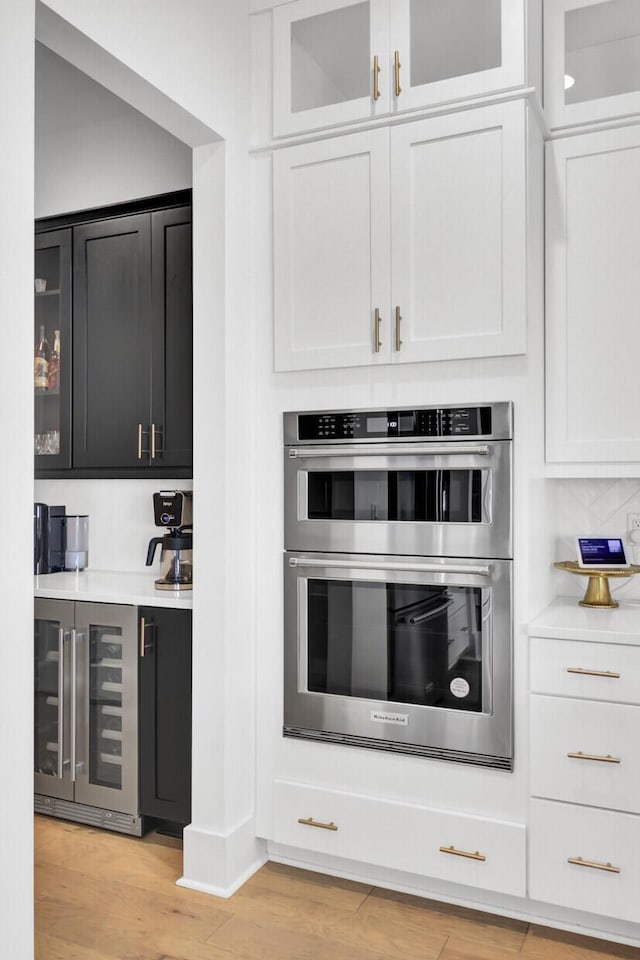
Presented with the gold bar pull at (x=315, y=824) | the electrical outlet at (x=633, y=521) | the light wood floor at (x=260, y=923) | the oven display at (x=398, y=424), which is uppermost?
the oven display at (x=398, y=424)

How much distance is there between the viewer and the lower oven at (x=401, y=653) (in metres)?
2.26

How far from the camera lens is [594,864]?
2.11 metres

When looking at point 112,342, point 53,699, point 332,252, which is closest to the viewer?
point 332,252

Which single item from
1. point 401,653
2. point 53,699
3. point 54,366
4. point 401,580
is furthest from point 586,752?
point 54,366

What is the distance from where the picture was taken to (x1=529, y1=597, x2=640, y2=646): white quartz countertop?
212cm

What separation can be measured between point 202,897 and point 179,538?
1.17m

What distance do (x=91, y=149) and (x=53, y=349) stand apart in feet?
2.67

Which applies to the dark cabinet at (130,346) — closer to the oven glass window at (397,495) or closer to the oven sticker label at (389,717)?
the oven glass window at (397,495)

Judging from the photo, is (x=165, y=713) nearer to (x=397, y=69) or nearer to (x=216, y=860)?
(x=216, y=860)

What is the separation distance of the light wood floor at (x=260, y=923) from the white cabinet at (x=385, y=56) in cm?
239

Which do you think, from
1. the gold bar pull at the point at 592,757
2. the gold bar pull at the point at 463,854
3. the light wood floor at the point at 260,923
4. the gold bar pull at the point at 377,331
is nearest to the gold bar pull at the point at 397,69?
the gold bar pull at the point at 377,331

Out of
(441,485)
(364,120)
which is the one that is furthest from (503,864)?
(364,120)

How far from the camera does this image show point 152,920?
2.26m

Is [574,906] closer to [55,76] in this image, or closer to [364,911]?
[364,911]
